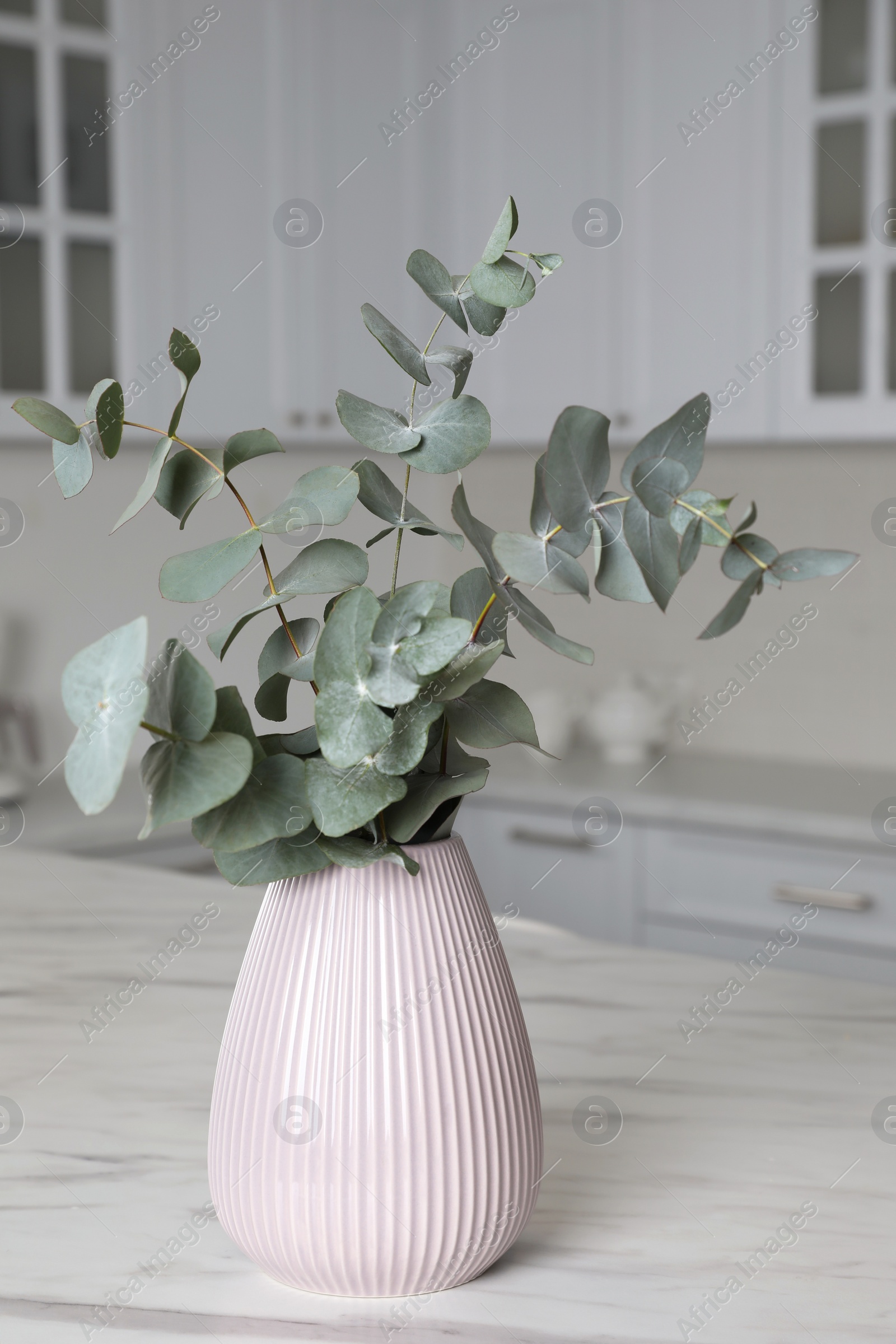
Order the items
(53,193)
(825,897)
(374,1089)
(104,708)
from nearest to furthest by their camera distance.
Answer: (104,708) → (374,1089) → (825,897) → (53,193)

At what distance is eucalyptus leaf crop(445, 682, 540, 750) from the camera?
2.10ft

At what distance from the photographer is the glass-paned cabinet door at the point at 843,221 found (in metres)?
2.54

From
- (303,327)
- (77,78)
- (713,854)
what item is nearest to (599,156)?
(303,327)

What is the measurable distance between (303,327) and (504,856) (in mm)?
1226

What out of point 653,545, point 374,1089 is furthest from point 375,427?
point 374,1089

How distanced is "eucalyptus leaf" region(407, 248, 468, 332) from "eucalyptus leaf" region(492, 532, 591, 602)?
103mm

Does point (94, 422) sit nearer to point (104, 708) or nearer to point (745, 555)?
point (104, 708)

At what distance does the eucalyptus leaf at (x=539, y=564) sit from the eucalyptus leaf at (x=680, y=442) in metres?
0.04

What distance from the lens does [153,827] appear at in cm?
54

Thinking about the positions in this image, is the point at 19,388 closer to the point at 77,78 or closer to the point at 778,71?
the point at 77,78

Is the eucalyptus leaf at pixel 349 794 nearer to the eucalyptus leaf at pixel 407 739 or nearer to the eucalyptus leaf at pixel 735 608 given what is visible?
the eucalyptus leaf at pixel 407 739

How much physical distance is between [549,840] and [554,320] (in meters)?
1.13

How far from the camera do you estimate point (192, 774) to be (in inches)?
21.6

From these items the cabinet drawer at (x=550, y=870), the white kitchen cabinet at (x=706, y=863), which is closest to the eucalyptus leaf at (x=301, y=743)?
the white kitchen cabinet at (x=706, y=863)
